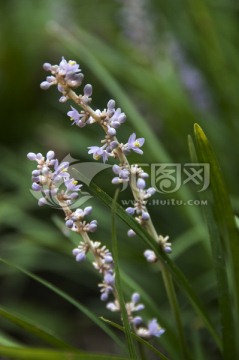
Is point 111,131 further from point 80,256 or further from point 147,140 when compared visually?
point 147,140

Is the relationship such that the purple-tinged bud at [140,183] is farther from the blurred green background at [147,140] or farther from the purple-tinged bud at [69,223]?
the blurred green background at [147,140]

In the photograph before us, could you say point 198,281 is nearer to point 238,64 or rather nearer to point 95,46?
point 238,64

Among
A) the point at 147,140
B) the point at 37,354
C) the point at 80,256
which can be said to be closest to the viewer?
the point at 37,354

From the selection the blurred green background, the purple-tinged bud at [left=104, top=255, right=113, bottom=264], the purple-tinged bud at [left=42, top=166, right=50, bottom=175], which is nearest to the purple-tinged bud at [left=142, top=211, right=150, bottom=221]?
A: the purple-tinged bud at [left=104, top=255, right=113, bottom=264]

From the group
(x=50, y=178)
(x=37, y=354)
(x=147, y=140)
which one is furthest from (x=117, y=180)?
(x=147, y=140)

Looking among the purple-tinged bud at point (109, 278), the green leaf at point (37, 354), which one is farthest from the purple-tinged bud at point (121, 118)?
the green leaf at point (37, 354)

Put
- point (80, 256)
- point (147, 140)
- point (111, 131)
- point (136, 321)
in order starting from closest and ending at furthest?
point (111, 131), point (80, 256), point (136, 321), point (147, 140)
